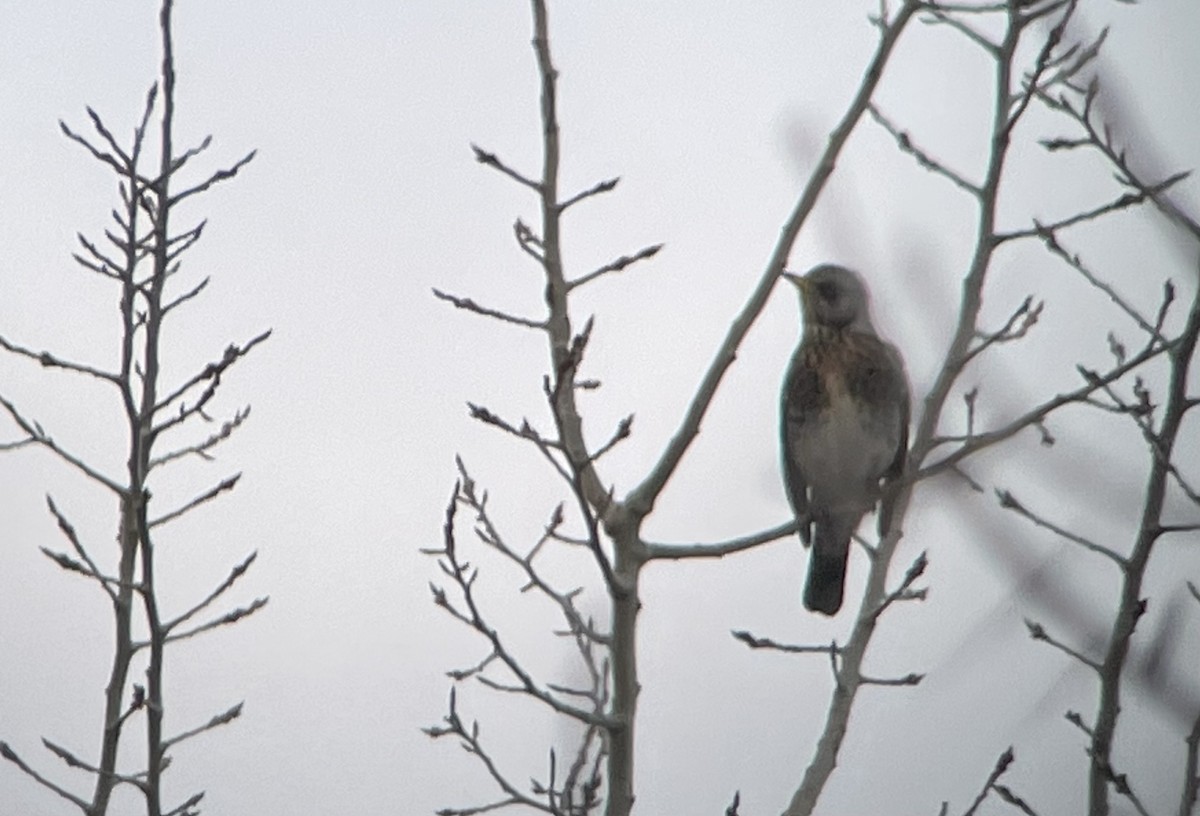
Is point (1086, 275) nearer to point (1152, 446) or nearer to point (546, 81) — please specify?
point (1152, 446)

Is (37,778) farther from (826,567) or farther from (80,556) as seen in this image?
(826,567)

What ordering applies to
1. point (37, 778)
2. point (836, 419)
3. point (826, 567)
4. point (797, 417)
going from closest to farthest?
point (37, 778) → point (836, 419) → point (797, 417) → point (826, 567)

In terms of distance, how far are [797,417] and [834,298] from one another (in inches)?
19.3

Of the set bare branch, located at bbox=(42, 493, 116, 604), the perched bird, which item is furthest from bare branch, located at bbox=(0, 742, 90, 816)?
the perched bird

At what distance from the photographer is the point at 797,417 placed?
636 centimetres

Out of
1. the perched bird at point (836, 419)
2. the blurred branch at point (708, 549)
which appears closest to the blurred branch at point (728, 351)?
the blurred branch at point (708, 549)

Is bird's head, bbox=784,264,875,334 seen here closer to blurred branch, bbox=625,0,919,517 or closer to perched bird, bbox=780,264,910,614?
perched bird, bbox=780,264,910,614

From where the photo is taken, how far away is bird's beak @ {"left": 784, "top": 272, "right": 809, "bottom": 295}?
639cm

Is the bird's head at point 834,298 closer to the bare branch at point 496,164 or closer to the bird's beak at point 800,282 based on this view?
the bird's beak at point 800,282

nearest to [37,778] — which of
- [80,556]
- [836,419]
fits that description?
[80,556]

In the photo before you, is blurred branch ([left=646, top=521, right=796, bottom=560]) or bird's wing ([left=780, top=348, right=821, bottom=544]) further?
bird's wing ([left=780, top=348, right=821, bottom=544])

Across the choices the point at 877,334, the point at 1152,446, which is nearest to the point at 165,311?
the point at 1152,446

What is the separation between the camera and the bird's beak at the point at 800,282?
6387mm

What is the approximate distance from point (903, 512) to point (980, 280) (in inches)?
27.7
